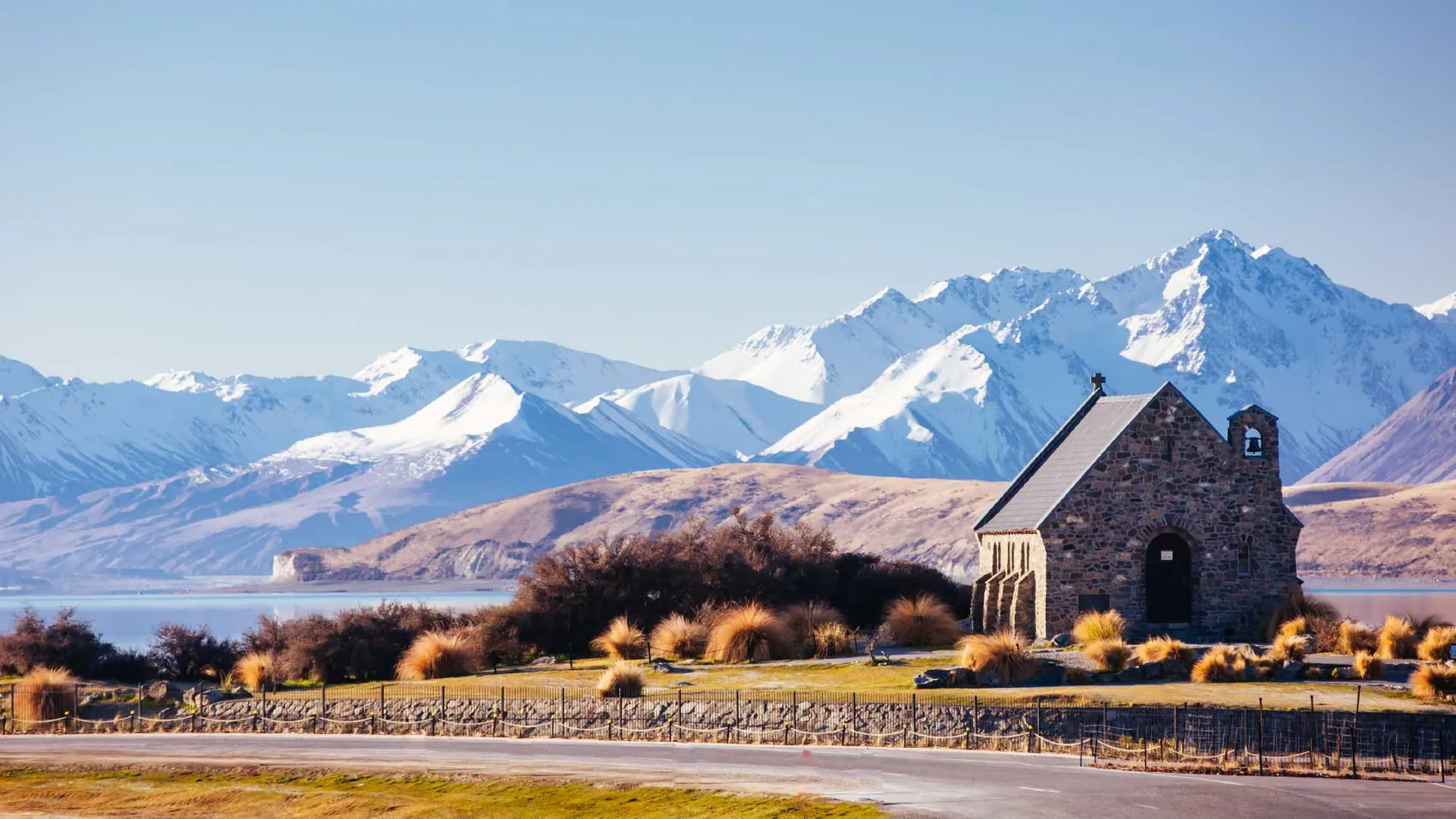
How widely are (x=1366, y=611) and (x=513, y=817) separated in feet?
298

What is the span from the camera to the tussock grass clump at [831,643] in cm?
5959

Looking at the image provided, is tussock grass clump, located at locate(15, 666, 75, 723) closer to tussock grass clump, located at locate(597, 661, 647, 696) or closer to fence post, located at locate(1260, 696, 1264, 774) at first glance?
tussock grass clump, located at locate(597, 661, 647, 696)

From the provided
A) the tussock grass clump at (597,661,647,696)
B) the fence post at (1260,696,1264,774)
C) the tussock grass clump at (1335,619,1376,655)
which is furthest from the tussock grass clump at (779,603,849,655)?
the fence post at (1260,696,1264,774)

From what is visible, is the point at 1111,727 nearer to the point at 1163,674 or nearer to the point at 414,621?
the point at 1163,674

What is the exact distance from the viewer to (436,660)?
60.4 meters

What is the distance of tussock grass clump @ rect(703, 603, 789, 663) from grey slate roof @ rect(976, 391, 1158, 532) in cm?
935

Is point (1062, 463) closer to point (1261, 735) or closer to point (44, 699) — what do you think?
point (1261, 735)

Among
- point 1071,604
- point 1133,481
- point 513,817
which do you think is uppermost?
point 1133,481

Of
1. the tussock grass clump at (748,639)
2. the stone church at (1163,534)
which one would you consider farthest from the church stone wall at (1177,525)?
the tussock grass clump at (748,639)

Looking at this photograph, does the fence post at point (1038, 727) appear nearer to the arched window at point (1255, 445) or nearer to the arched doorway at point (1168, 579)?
the arched doorway at point (1168, 579)

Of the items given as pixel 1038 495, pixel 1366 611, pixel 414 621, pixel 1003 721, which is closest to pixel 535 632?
pixel 414 621

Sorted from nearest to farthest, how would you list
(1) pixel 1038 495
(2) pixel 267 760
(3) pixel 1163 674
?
(2) pixel 267 760
(3) pixel 1163 674
(1) pixel 1038 495

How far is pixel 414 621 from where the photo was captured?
227 feet

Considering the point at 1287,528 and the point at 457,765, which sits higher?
the point at 1287,528
